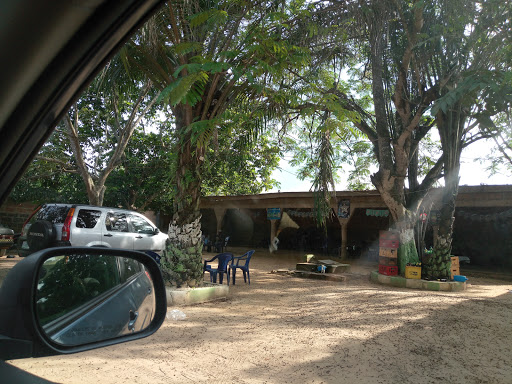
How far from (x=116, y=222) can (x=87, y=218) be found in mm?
927

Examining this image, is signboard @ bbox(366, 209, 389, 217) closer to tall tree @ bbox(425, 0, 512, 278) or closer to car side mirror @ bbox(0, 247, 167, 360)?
tall tree @ bbox(425, 0, 512, 278)

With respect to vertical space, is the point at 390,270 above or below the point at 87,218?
below

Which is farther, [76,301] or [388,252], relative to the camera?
[388,252]

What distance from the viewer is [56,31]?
0.91 metres

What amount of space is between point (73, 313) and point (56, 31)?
1.03 meters

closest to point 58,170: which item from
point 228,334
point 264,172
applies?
point 264,172

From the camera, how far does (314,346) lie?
15.3ft

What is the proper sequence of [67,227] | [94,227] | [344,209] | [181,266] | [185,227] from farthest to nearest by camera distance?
[344,209], [94,227], [67,227], [185,227], [181,266]

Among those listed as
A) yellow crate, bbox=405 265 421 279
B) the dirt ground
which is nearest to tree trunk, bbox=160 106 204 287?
the dirt ground

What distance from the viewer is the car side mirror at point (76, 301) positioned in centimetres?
91

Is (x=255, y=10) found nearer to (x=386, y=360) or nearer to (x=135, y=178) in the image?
(x=386, y=360)

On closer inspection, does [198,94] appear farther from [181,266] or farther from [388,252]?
[388,252]

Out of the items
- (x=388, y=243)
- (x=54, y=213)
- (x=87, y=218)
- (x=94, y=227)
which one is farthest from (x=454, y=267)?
(x=54, y=213)

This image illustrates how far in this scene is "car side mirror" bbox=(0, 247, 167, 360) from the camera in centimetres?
91
